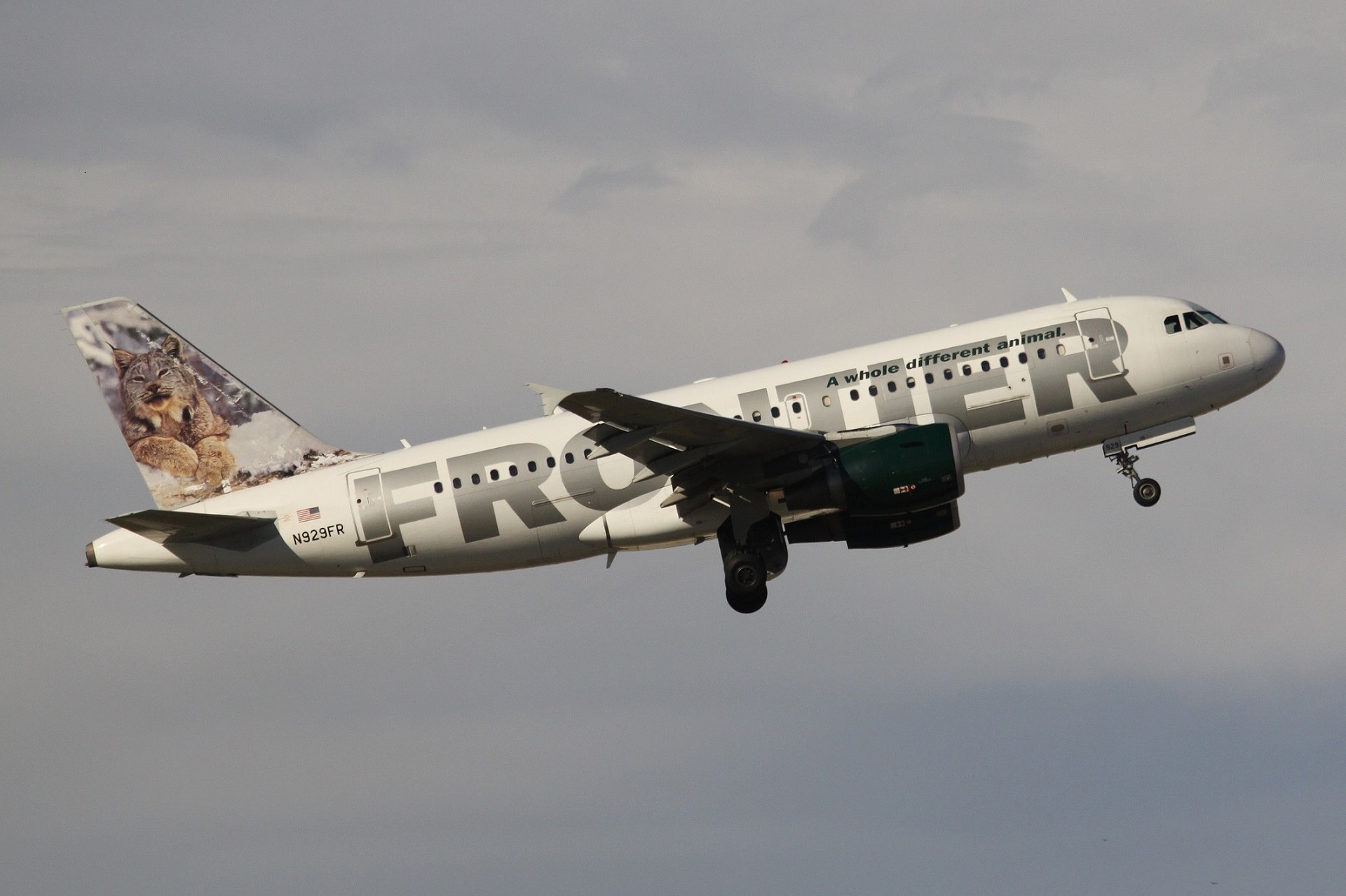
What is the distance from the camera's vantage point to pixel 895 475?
126 feet

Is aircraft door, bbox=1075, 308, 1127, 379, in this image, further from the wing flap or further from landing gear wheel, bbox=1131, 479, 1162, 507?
the wing flap

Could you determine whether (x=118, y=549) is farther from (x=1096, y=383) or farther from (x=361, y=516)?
(x=1096, y=383)

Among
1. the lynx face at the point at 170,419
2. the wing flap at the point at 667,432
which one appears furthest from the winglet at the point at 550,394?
the lynx face at the point at 170,419

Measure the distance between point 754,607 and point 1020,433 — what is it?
→ 25.9 feet

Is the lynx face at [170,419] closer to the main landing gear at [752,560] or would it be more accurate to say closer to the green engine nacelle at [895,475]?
the main landing gear at [752,560]

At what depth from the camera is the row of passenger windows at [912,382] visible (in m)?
40.1

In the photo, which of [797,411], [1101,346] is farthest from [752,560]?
[1101,346]

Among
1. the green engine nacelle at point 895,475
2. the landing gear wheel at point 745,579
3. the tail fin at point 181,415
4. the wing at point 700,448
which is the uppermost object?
the tail fin at point 181,415

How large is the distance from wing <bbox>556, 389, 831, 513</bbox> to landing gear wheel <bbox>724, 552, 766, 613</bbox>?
141 cm

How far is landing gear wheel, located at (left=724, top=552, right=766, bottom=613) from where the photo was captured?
40.8m

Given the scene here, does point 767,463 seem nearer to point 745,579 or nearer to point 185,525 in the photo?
point 745,579

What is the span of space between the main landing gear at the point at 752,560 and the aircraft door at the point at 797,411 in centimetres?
246

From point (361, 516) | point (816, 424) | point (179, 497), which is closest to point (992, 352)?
point (816, 424)

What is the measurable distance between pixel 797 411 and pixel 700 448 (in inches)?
117
